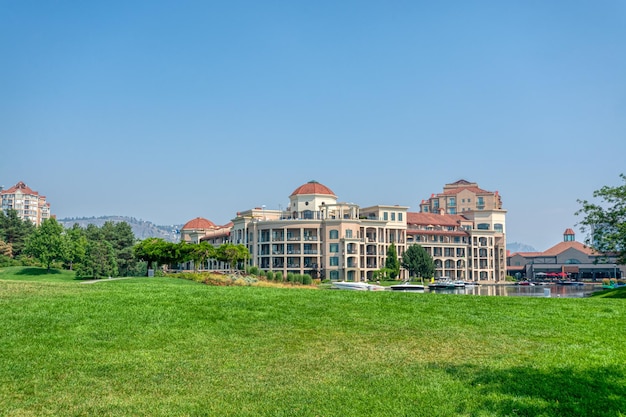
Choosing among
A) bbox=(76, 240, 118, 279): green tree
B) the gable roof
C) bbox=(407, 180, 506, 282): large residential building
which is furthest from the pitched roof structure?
bbox=(76, 240, 118, 279): green tree

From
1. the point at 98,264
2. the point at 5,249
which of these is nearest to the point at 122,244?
the point at 5,249

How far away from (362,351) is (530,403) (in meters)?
4.65

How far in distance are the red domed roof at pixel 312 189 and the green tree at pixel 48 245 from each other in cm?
3614

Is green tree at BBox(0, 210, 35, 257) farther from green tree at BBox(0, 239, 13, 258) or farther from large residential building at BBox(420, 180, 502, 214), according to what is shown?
large residential building at BBox(420, 180, 502, 214)

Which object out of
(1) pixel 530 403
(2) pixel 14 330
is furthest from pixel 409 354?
(2) pixel 14 330

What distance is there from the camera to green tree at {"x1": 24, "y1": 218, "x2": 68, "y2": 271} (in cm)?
8269

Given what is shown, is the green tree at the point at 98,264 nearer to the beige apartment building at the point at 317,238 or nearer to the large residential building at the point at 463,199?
the beige apartment building at the point at 317,238

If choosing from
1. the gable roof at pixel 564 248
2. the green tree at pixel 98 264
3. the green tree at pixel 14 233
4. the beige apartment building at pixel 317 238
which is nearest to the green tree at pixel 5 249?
the green tree at pixel 14 233

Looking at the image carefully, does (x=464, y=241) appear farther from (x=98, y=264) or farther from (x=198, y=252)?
(x=98, y=264)

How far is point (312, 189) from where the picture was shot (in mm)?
95062

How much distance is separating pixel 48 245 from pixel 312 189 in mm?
40406

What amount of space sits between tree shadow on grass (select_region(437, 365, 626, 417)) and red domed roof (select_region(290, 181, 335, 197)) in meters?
82.4

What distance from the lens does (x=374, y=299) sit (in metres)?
21.8

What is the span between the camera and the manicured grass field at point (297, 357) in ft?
34.4
